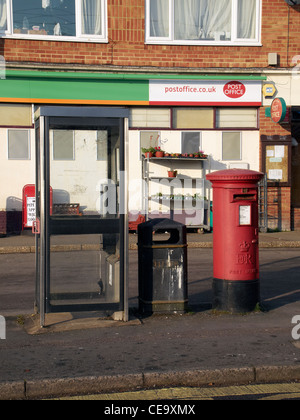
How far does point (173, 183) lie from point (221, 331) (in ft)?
34.7

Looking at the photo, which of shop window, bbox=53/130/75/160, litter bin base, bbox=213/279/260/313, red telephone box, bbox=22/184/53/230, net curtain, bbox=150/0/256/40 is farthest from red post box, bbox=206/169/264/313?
net curtain, bbox=150/0/256/40

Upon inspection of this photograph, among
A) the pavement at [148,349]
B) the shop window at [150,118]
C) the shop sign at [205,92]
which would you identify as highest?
the shop sign at [205,92]

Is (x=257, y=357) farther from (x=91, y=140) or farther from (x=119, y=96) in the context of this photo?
(x=119, y=96)

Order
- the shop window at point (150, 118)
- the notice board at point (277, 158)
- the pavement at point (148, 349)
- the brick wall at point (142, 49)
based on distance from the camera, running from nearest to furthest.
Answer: the pavement at point (148, 349)
the brick wall at point (142, 49)
the shop window at point (150, 118)
the notice board at point (277, 158)

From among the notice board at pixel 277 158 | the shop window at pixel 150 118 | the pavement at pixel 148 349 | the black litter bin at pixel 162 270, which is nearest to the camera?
the pavement at pixel 148 349

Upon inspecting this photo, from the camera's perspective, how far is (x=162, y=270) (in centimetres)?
765

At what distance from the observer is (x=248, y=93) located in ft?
57.2

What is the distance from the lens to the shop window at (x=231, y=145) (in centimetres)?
1762

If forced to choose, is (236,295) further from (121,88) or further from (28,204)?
(121,88)

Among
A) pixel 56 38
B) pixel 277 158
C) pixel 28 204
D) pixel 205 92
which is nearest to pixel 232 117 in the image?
pixel 205 92

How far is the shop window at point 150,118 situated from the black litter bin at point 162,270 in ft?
32.1

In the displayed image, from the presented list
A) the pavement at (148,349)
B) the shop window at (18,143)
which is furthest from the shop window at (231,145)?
the pavement at (148,349)

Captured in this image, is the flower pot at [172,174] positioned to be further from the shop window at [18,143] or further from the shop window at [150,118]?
the shop window at [18,143]
